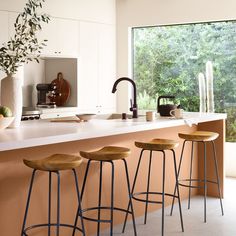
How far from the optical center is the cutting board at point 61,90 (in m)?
7.31


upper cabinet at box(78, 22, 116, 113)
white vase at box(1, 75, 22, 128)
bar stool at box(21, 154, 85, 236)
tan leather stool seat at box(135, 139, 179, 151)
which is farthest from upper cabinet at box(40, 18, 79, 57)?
bar stool at box(21, 154, 85, 236)

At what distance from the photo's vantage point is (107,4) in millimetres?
7660

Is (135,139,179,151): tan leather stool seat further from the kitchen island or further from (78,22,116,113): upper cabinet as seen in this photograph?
(78,22,116,113): upper cabinet

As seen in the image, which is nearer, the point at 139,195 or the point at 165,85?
the point at 139,195

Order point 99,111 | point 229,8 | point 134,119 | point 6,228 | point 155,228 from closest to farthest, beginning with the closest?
point 6,228, point 155,228, point 134,119, point 229,8, point 99,111

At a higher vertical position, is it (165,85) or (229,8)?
(229,8)

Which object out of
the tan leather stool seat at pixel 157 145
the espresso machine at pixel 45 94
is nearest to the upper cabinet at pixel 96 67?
the espresso machine at pixel 45 94

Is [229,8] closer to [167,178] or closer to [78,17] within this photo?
[78,17]

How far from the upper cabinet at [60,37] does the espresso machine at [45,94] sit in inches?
20.7

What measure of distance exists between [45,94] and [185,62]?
2.14 meters

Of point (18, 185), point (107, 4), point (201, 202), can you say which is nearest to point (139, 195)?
point (201, 202)

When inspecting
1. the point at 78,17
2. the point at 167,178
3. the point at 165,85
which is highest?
the point at 78,17

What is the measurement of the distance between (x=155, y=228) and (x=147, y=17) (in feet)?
12.9

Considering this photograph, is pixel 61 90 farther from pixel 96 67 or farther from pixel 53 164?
pixel 53 164
